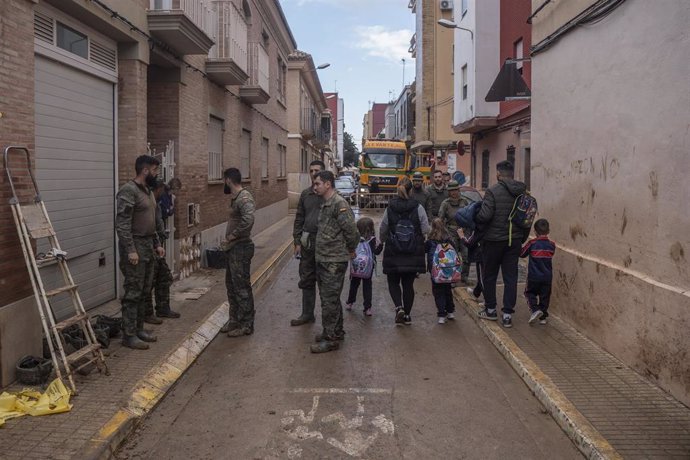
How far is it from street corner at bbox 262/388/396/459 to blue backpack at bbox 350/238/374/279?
2650 mm

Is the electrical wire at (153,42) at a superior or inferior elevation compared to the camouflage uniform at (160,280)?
superior

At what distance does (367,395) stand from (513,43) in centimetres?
1493

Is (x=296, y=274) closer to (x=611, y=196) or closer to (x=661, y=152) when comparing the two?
(x=611, y=196)

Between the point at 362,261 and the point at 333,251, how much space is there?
1.34 metres

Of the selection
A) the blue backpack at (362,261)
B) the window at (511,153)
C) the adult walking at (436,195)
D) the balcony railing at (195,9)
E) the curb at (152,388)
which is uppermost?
the balcony railing at (195,9)

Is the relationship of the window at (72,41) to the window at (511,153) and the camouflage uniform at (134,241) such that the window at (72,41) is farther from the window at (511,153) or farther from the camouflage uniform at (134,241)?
the window at (511,153)

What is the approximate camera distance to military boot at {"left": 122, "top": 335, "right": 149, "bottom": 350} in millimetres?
6328

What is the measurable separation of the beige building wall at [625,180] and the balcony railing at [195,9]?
17.6ft

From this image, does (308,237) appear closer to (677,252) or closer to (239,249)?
(239,249)

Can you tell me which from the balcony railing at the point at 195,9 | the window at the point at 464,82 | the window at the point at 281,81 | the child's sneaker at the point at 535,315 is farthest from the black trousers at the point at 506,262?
the window at the point at 281,81

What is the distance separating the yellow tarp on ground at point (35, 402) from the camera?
→ 4.63m

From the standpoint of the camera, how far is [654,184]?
17.7 ft

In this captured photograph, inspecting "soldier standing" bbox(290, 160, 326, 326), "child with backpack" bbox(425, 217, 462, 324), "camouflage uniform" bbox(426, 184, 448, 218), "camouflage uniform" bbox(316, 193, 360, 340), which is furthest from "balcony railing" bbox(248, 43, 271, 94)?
"camouflage uniform" bbox(316, 193, 360, 340)

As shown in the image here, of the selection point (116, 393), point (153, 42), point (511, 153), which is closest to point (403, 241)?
point (116, 393)
